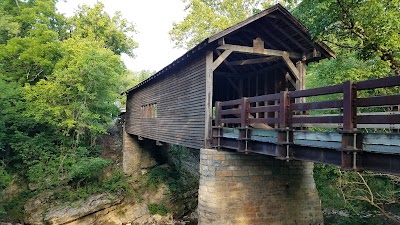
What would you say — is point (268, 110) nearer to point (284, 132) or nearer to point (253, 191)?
point (284, 132)

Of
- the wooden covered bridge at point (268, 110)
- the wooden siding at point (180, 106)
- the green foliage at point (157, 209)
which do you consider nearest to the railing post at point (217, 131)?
the wooden covered bridge at point (268, 110)

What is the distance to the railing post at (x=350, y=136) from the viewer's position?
4.55 m

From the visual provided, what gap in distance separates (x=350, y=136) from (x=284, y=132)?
1599 millimetres

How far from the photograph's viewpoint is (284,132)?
6066mm

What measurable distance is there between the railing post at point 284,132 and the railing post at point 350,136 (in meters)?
1.37

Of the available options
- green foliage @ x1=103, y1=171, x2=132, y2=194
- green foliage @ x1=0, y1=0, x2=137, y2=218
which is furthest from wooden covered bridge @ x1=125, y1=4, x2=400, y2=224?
green foliage @ x1=0, y1=0, x2=137, y2=218

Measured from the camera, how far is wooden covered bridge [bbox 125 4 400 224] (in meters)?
4.57

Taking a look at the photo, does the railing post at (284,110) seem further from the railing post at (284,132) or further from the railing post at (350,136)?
the railing post at (350,136)

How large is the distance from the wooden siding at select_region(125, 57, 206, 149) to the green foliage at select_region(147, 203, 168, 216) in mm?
3619

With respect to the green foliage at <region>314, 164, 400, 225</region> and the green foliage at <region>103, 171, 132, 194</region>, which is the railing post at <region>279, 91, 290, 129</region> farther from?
the green foliage at <region>103, 171, 132, 194</region>

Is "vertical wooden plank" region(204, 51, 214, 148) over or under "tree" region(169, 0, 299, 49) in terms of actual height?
under

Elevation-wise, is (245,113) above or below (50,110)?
below

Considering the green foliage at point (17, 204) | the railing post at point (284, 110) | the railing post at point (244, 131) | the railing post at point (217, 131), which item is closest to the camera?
the railing post at point (284, 110)

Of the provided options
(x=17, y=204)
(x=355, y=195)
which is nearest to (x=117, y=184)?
(x=17, y=204)
